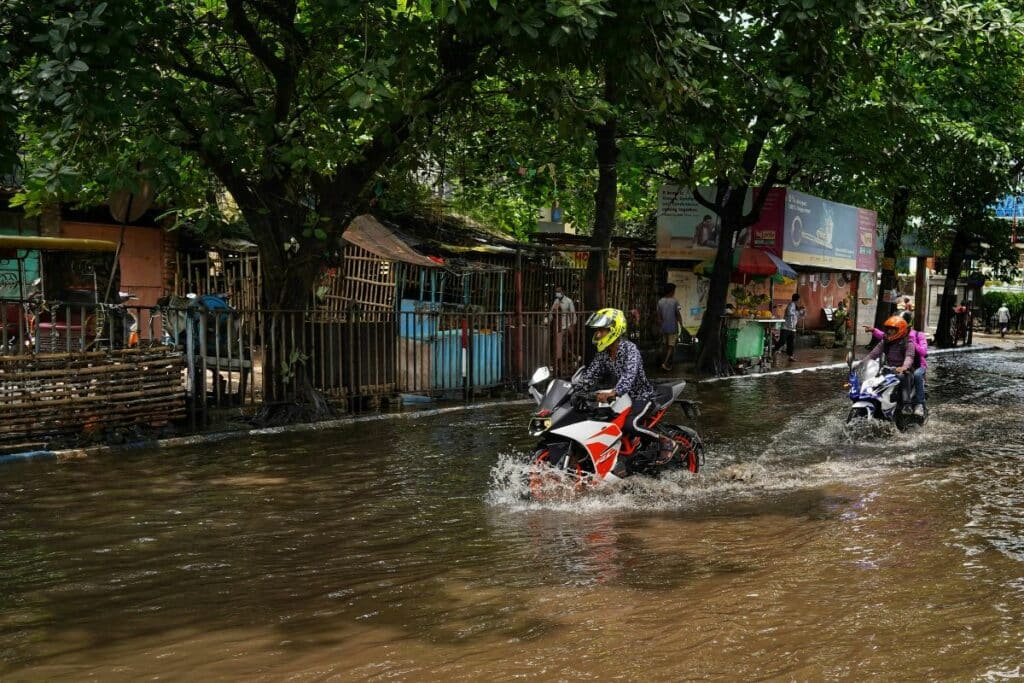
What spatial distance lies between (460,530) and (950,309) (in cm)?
2964

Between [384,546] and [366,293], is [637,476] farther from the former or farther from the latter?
[366,293]

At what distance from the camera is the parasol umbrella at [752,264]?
22453mm

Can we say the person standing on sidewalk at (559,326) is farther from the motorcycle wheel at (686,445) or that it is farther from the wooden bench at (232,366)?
the motorcycle wheel at (686,445)

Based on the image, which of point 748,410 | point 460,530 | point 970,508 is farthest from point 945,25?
point 460,530

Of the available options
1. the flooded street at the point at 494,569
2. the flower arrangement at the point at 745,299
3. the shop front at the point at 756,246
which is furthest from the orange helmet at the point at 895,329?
the flower arrangement at the point at 745,299

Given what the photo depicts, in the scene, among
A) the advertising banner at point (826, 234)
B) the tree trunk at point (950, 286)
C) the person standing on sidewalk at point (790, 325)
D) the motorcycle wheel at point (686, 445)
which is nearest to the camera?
the motorcycle wheel at point (686, 445)

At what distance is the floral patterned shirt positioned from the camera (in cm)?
813

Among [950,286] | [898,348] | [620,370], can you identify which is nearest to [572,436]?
[620,370]

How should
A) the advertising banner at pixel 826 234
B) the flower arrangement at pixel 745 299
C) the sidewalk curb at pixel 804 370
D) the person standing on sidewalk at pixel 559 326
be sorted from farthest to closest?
the advertising banner at pixel 826 234, the flower arrangement at pixel 745 299, the sidewalk curb at pixel 804 370, the person standing on sidewalk at pixel 559 326

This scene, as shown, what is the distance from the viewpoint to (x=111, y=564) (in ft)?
20.6

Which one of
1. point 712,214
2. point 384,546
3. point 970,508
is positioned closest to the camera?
point 384,546

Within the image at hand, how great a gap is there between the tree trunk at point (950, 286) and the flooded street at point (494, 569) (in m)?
23.4

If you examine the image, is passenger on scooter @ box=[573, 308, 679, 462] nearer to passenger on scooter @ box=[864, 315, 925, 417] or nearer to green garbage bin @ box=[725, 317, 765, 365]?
passenger on scooter @ box=[864, 315, 925, 417]

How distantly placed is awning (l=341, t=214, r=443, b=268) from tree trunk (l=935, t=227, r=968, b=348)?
848 inches
